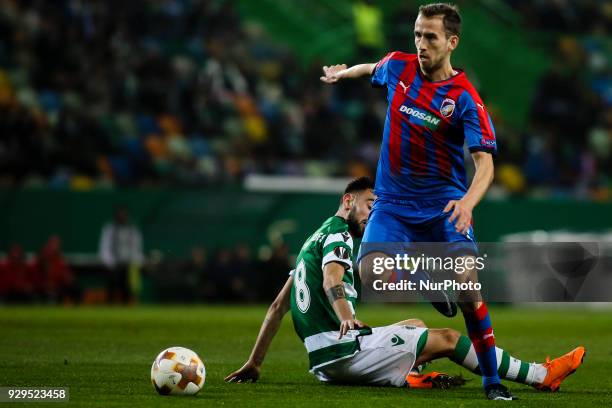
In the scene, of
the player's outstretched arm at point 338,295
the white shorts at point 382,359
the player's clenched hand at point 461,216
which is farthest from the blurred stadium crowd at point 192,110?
the player's clenched hand at point 461,216

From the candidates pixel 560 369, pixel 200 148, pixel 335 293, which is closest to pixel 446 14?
pixel 335 293

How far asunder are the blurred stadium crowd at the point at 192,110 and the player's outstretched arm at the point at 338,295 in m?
13.7

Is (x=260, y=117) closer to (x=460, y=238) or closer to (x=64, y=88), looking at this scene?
(x=64, y=88)

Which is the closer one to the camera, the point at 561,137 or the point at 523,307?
the point at 523,307

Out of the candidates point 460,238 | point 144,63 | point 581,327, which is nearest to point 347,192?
point 460,238

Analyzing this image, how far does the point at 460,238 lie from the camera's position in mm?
7301

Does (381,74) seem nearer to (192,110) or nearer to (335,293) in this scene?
(335,293)

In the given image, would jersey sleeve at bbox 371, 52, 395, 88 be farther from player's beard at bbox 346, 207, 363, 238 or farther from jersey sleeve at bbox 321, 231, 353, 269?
jersey sleeve at bbox 321, 231, 353, 269

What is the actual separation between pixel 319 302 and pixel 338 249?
51 cm

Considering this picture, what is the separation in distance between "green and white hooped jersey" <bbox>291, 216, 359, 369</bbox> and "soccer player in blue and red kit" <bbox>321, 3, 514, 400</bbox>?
0.30m

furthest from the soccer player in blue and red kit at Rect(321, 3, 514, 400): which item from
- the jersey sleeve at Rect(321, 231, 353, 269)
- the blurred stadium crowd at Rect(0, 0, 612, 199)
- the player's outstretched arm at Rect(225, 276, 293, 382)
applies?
the blurred stadium crowd at Rect(0, 0, 612, 199)

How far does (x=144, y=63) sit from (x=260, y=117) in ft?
8.99

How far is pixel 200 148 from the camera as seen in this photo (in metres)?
22.6

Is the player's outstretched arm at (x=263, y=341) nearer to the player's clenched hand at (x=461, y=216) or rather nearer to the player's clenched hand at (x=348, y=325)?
the player's clenched hand at (x=348, y=325)
